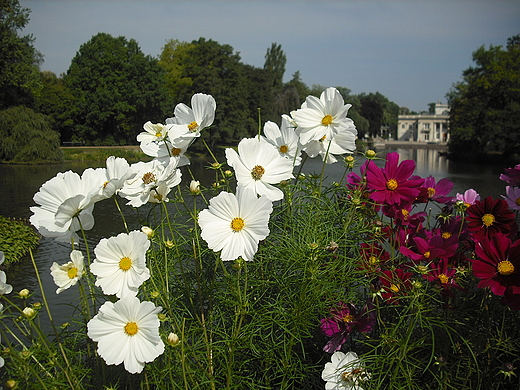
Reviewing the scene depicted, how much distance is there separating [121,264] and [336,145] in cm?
93

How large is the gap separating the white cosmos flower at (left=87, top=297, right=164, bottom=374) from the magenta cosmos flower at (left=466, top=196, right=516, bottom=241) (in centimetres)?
119

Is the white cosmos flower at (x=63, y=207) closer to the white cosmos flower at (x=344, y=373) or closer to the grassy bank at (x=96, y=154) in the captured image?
the white cosmos flower at (x=344, y=373)

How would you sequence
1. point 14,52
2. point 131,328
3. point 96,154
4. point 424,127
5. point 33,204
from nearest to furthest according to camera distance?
point 131,328
point 33,204
point 14,52
point 96,154
point 424,127

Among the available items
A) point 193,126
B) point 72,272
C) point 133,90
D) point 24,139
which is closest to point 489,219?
point 193,126

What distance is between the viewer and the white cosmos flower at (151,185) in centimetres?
148

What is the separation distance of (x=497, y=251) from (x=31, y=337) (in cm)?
158

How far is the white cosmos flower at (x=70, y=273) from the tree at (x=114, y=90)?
34592 millimetres

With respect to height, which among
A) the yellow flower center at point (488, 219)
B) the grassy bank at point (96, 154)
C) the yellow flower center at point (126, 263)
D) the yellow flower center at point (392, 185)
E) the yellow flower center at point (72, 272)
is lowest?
the grassy bank at point (96, 154)

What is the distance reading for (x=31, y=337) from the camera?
1559 millimetres

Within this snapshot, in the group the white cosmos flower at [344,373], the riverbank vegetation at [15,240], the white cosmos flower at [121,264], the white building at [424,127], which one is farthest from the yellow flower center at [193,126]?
the white building at [424,127]

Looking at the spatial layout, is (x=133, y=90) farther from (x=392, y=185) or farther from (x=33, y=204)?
(x=392, y=185)

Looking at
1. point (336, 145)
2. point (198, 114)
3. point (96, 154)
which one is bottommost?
point (96, 154)

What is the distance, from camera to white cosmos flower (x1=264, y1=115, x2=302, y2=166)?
1.97 meters

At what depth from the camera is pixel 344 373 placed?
1568mm
